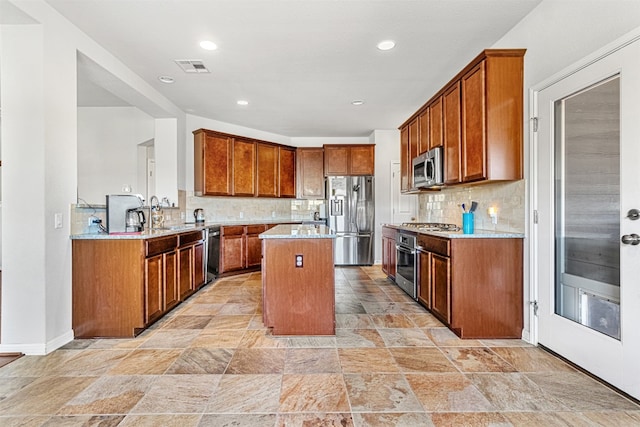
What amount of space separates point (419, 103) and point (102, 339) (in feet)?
15.3

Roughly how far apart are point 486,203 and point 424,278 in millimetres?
982

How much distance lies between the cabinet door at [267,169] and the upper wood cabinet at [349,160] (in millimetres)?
993

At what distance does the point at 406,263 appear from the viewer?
13.3ft

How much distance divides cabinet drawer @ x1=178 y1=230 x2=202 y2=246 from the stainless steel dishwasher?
38 cm

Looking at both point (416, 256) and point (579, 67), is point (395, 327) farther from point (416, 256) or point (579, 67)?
point (579, 67)

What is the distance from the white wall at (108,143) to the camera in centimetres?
532

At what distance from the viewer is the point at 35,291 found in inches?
98.7

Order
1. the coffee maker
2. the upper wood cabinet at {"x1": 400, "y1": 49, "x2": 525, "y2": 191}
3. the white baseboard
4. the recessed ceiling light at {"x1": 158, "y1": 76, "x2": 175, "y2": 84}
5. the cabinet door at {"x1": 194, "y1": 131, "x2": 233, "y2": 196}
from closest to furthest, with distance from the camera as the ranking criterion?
the white baseboard < the upper wood cabinet at {"x1": 400, "y1": 49, "x2": 525, "y2": 191} < the coffee maker < the recessed ceiling light at {"x1": 158, "y1": 76, "x2": 175, "y2": 84} < the cabinet door at {"x1": 194, "y1": 131, "x2": 233, "y2": 196}

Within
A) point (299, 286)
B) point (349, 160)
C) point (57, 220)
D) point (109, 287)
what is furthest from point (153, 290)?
point (349, 160)

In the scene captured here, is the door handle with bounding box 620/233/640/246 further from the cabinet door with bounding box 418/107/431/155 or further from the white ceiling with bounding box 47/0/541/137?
the cabinet door with bounding box 418/107/431/155

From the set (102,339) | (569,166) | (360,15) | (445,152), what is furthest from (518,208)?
(102,339)

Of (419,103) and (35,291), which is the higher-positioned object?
(419,103)

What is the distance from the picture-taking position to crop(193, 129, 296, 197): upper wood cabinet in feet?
17.3

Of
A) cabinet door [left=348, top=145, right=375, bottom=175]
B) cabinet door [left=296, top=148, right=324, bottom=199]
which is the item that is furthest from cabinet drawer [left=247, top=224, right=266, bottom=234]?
cabinet door [left=348, top=145, right=375, bottom=175]
